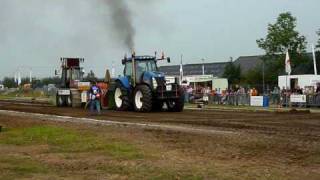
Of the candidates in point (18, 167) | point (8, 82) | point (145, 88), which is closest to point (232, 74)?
point (145, 88)

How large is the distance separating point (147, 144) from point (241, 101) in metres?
25.7

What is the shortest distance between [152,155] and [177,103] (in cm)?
1757

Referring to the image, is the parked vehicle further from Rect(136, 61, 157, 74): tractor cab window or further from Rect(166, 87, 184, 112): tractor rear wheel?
Rect(166, 87, 184, 112): tractor rear wheel

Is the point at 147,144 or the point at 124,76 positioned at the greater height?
the point at 124,76

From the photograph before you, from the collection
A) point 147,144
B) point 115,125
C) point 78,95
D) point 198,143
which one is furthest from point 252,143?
point 78,95

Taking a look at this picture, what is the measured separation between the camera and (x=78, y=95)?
37031 millimetres

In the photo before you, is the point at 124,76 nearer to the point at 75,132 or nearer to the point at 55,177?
the point at 75,132

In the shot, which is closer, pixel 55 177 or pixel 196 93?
pixel 55 177

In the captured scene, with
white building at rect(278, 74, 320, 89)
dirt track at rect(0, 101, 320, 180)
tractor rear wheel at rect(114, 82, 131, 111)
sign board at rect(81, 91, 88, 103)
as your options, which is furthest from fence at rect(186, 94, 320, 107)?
dirt track at rect(0, 101, 320, 180)

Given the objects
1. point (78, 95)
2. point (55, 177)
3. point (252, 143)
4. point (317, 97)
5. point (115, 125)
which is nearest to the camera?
point (55, 177)

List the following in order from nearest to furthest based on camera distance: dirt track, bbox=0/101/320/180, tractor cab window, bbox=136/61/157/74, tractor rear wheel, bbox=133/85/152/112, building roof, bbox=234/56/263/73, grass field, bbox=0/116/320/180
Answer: grass field, bbox=0/116/320/180 < dirt track, bbox=0/101/320/180 < tractor rear wheel, bbox=133/85/152/112 < tractor cab window, bbox=136/61/157/74 < building roof, bbox=234/56/263/73

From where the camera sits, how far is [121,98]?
3106 centimetres

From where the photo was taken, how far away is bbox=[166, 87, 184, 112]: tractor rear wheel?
29609mm

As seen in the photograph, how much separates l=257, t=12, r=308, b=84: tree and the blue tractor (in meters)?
44.7
